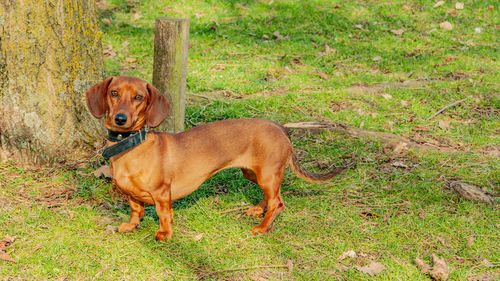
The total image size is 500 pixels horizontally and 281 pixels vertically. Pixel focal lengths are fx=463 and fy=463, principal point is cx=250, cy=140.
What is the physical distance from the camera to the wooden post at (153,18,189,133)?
14.7ft

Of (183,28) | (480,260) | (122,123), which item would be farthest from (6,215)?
(480,260)

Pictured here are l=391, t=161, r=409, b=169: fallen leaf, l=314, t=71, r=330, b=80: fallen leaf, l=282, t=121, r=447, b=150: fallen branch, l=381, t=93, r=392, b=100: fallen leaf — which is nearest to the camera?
l=391, t=161, r=409, b=169: fallen leaf

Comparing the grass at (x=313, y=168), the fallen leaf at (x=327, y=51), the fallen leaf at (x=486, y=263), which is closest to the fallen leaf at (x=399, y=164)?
the grass at (x=313, y=168)

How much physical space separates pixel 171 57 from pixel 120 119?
1.58 m

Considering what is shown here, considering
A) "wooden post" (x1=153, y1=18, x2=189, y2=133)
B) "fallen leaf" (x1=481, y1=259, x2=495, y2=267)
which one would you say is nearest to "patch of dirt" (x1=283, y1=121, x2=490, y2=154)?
"wooden post" (x1=153, y1=18, x2=189, y2=133)

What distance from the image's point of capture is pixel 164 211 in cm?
362

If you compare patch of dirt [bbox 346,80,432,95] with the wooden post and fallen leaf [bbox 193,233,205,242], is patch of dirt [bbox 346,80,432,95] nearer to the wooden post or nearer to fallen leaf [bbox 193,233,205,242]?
the wooden post

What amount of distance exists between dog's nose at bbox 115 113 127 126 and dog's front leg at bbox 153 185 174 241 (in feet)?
2.19

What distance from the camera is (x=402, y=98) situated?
21.8ft

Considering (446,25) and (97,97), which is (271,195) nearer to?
(97,97)

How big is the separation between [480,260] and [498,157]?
6.65 feet

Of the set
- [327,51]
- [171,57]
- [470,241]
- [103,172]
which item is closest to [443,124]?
[470,241]

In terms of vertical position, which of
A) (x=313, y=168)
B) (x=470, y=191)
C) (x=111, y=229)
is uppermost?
(x=470, y=191)

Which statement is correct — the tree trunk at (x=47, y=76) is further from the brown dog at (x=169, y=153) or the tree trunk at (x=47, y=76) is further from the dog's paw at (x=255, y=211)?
the dog's paw at (x=255, y=211)
